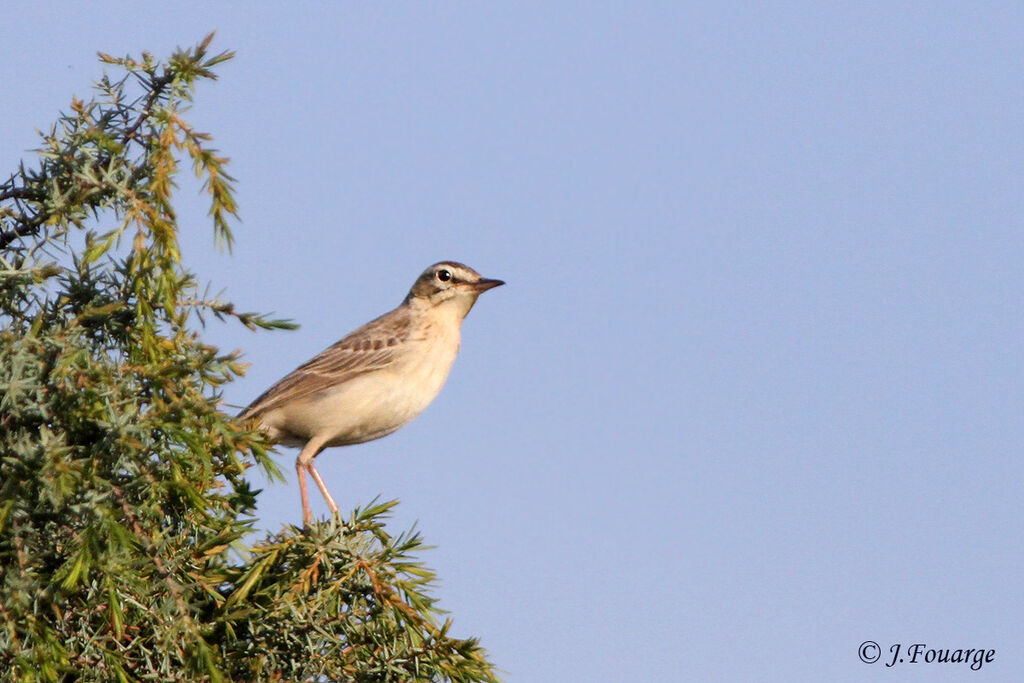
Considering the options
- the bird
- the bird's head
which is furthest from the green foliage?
the bird's head

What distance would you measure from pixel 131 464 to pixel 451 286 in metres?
7.37

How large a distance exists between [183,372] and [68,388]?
446mm

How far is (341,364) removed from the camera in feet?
36.4

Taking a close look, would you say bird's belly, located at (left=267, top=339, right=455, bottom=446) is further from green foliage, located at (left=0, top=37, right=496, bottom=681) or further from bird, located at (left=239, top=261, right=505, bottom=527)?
green foliage, located at (left=0, top=37, right=496, bottom=681)

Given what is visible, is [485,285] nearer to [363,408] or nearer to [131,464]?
[363,408]

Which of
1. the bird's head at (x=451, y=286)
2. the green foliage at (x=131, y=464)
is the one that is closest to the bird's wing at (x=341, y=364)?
the bird's head at (x=451, y=286)

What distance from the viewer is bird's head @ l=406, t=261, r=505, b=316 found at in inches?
467

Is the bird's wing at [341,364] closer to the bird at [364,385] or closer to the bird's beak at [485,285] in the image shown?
the bird at [364,385]

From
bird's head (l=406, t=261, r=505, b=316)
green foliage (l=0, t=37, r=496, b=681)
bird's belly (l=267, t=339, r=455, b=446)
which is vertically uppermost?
bird's head (l=406, t=261, r=505, b=316)

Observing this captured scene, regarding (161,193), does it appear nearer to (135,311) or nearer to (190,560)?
(135,311)

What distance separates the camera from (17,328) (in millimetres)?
4844

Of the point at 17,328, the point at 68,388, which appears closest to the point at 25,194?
the point at 17,328

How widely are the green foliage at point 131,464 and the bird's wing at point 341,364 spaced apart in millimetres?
5297

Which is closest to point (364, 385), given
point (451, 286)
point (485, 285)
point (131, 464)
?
point (451, 286)
